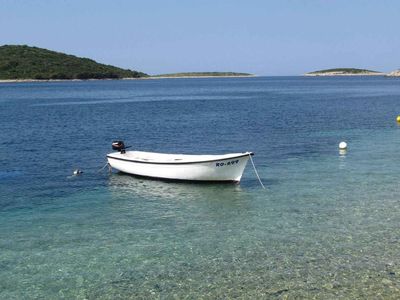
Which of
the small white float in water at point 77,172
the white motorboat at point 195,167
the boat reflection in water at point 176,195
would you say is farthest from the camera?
the small white float in water at point 77,172

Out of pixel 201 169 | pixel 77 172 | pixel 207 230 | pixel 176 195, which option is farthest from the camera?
pixel 77 172

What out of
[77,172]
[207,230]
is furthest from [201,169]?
[77,172]

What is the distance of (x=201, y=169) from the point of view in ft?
80.5

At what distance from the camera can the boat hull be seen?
79.3ft

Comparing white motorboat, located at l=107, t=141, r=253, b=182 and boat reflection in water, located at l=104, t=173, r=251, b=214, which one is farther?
white motorboat, located at l=107, t=141, r=253, b=182

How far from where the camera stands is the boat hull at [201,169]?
24172mm

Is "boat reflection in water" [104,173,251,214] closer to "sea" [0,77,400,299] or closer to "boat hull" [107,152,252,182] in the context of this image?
"sea" [0,77,400,299]

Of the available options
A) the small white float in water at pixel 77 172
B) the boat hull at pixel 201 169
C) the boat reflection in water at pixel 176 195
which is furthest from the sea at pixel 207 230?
the boat hull at pixel 201 169

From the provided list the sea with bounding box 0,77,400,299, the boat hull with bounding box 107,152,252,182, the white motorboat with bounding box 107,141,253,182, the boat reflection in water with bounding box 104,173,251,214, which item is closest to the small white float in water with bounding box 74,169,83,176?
the sea with bounding box 0,77,400,299

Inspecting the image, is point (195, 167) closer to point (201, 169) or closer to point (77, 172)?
point (201, 169)

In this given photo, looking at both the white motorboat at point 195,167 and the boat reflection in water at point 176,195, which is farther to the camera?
the white motorboat at point 195,167

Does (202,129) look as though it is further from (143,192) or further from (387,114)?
(143,192)

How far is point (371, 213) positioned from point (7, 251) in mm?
13098

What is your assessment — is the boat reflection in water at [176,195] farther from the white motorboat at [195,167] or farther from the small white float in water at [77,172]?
the small white float in water at [77,172]
